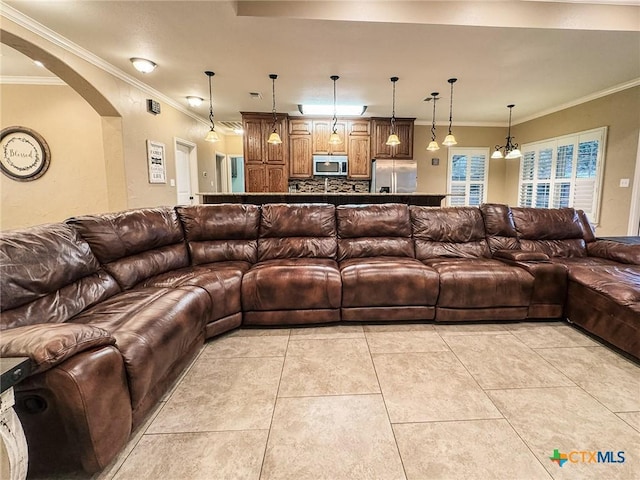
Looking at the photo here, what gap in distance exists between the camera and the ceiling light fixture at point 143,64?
3.54 m

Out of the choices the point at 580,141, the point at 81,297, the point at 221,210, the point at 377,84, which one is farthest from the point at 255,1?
the point at 580,141

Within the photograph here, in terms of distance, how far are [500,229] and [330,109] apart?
417cm

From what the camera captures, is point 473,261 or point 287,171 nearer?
point 473,261

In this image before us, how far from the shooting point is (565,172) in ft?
17.5

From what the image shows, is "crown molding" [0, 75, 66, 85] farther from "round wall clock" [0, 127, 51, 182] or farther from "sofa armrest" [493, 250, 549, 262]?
"sofa armrest" [493, 250, 549, 262]

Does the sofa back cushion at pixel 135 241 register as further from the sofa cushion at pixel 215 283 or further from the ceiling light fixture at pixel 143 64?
the ceiling light fixture at pixel 143 64

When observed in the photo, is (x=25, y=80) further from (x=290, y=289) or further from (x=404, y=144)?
(x=404, y=144)

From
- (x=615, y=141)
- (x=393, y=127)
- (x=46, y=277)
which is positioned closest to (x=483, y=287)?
(x=46, y=277)

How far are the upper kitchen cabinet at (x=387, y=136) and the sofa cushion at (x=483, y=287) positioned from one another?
4512mm

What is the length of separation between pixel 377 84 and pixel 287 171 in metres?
2.67

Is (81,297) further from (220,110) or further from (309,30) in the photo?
(220,110)

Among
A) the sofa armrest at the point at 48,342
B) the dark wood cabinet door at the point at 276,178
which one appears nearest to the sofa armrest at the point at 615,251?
the sofa armrest at the point at 48,342

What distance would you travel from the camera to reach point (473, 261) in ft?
8.77

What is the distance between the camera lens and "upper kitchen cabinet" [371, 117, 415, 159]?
6395 mm
